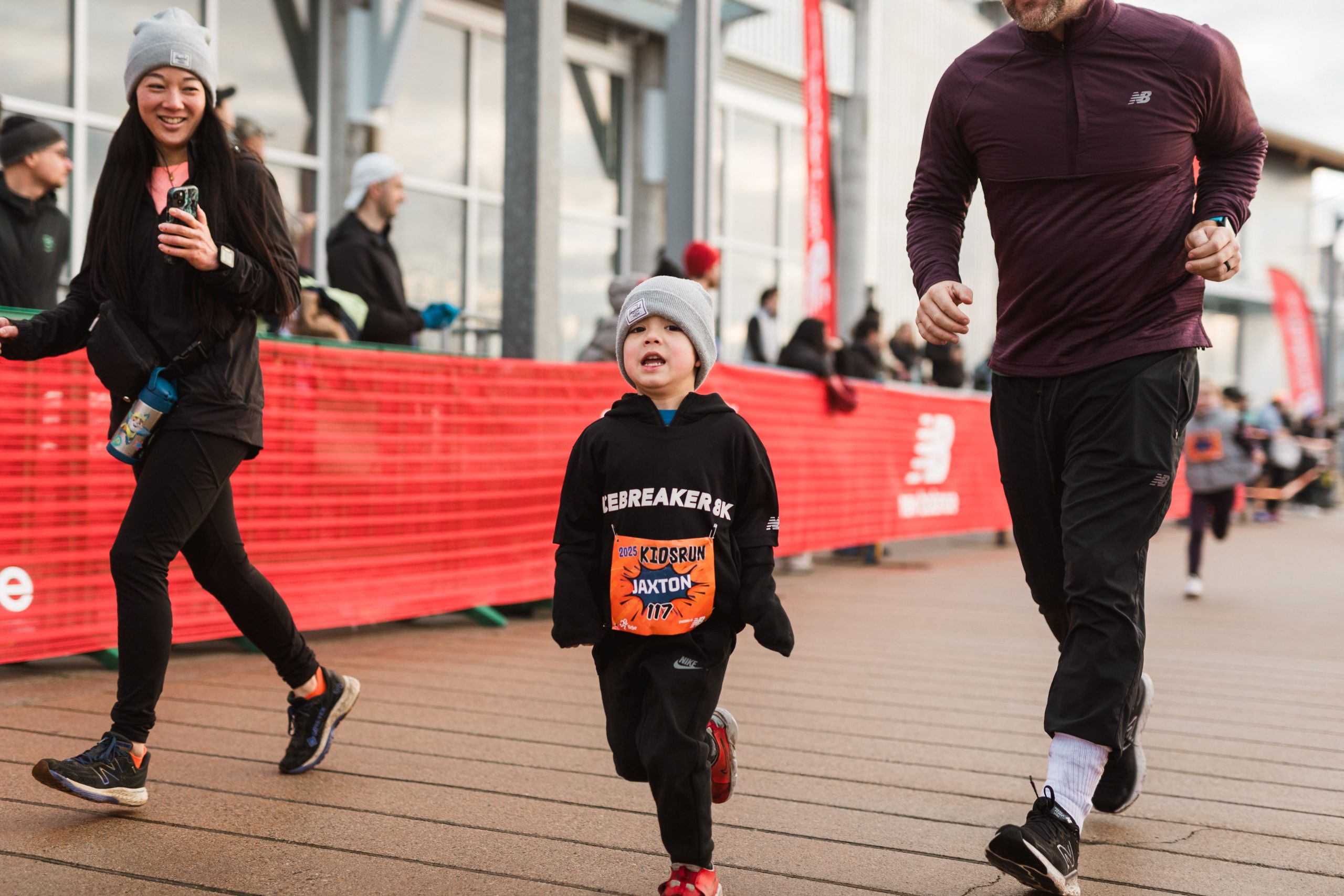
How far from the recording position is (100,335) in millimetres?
3271

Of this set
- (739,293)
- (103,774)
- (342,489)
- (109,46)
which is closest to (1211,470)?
(342,489)

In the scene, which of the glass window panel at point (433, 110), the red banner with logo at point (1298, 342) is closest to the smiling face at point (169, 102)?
the glass window panel at point (433, 110)

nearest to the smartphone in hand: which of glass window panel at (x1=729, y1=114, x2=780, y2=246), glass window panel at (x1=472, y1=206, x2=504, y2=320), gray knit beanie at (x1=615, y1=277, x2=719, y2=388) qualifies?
gray knit beanie at (x1=615, y1=277, x2=719, y2=388)

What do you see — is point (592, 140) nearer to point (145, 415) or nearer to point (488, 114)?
point (488, 114)

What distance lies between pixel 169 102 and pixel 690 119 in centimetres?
743

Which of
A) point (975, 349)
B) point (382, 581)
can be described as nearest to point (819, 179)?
point (382, 581)

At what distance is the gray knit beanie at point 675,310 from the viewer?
9.00 ft

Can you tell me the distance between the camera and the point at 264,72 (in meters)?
→ 11.7

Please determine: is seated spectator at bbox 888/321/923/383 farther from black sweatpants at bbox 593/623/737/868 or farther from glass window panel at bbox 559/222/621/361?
black sweatpants at bbox 593/623/737/868

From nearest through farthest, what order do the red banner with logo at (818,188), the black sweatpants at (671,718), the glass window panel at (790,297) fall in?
the black sweatpants at (671,718)
the red banner with logo at (818,188)
the glass window panel at (790,297)

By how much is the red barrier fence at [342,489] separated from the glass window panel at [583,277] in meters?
7.59

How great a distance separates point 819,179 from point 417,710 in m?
9.32

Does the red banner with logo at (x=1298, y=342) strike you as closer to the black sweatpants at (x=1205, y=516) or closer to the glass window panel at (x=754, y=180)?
the glass window panel at (x=754, y=180)

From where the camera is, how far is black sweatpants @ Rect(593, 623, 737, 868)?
8.36 feet
